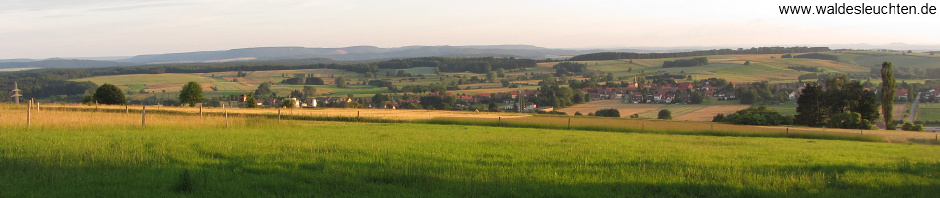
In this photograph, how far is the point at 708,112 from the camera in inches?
2547

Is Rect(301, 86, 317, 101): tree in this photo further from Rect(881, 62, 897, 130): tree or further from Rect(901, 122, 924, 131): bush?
Rect(901, 122, 924, 131): bush

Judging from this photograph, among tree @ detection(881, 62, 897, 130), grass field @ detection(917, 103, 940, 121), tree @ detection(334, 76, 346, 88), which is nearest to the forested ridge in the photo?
tree @ detection(334, 76, 346, 88)

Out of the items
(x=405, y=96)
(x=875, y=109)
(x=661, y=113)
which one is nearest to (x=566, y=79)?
(x=405, y=96)

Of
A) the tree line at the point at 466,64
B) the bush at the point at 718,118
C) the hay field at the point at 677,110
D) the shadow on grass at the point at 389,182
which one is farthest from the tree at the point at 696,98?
the shadow on grass at the point at 389,182

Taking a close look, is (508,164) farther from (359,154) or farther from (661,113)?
(661,113)

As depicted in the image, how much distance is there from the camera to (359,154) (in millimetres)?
11930

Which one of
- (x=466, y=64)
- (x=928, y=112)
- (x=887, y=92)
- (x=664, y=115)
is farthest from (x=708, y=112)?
(x=466, y=64)

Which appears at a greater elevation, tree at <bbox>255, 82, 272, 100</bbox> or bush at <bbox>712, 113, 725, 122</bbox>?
tree at <bbox>255, 82, 272, 100</bbox>

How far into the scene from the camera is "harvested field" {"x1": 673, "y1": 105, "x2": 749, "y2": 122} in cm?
5831

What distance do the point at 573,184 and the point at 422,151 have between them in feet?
16.6

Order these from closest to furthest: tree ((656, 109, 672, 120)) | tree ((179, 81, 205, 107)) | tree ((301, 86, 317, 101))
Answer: tree ((179, 81, 205, 107)) → tree ((656, 109, 672, 120)) → tree ((301, 86, 317, 101))

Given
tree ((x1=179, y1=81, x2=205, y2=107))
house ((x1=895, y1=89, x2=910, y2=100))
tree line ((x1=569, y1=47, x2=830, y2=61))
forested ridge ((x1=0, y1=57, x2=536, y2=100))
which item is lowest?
Result: house ((x1=895, y1=89, x2=910, y2=100))

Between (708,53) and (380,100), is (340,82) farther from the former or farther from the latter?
(708,53)

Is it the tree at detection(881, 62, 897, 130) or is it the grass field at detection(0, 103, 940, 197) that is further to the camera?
the tree at detection(881, 62, 897, 130)
